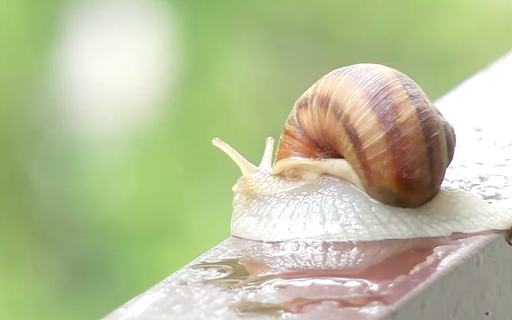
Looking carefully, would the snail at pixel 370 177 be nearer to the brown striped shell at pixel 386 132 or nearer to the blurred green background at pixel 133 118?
the brown striped shell at pixel 386 132

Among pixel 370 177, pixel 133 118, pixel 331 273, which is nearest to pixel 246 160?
pixel 370 177

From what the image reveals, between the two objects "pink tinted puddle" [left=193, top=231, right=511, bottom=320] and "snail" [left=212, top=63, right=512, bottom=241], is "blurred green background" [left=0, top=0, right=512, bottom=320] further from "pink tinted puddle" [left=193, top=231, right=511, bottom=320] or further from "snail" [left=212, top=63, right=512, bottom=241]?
"pink tinted puddle" [left=193, top=231, right=511, bottom=320]

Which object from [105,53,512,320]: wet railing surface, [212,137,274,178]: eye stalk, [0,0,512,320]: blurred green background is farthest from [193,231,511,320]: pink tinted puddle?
[0,0,512,320]: blurred green background

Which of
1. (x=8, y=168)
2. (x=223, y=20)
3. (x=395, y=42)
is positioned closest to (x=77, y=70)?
(x=8, y=168)

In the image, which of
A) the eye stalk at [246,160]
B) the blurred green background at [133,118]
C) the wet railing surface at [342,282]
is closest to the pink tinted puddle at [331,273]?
the wet railing surface at [342,282]

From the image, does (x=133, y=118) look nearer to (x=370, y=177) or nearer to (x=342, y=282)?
(x=370, y=177)

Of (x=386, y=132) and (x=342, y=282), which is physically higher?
(x=386, y=132)

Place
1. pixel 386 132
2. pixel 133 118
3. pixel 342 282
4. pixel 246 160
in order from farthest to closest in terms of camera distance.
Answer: pixel 133 118 < pixel 246 160 < pixel 386 132 < pixel 342 282
